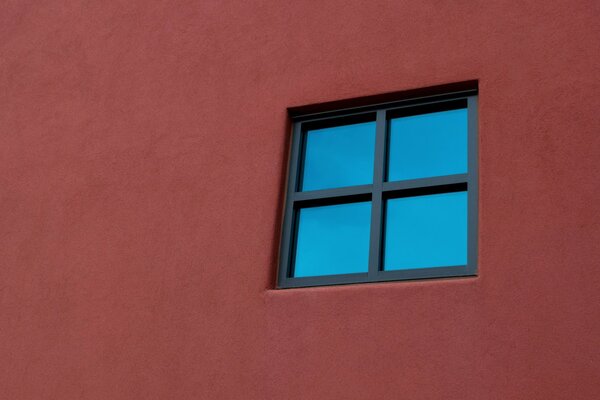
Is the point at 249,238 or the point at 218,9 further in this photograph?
the point at 218,9

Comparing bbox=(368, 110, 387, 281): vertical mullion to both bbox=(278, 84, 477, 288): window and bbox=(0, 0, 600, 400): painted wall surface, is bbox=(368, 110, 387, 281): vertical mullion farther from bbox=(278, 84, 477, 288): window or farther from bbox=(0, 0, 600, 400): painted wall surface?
bbox=(0, 0, 600, 400): painted wall surface

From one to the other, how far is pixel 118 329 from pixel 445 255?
1.95 m

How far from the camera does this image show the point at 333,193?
5.10 meters

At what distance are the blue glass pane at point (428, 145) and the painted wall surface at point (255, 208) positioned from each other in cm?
23

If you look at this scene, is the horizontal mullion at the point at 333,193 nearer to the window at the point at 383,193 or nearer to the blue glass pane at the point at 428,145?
the window at the point at 383,193

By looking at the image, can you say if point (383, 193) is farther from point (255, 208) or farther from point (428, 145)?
point (255, 208)

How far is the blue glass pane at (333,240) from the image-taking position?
491 cm

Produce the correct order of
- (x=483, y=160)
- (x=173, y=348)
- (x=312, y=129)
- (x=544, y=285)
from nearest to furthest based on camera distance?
(x=544, y=285) → (x=483, y=160) → (x=173, y=348) → (x=312, y=129)

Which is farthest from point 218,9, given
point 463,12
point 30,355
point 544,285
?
point 544,285

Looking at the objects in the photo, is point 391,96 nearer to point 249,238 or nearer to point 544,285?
point 249,238

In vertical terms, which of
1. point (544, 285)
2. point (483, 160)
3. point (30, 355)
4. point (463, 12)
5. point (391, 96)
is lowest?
point (30, 355)

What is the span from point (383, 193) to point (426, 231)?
35 centimetres

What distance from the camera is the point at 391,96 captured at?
5.10 metres

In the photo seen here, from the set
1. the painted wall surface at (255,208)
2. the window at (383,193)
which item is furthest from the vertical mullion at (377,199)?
the painted wall surface at (255,208)
